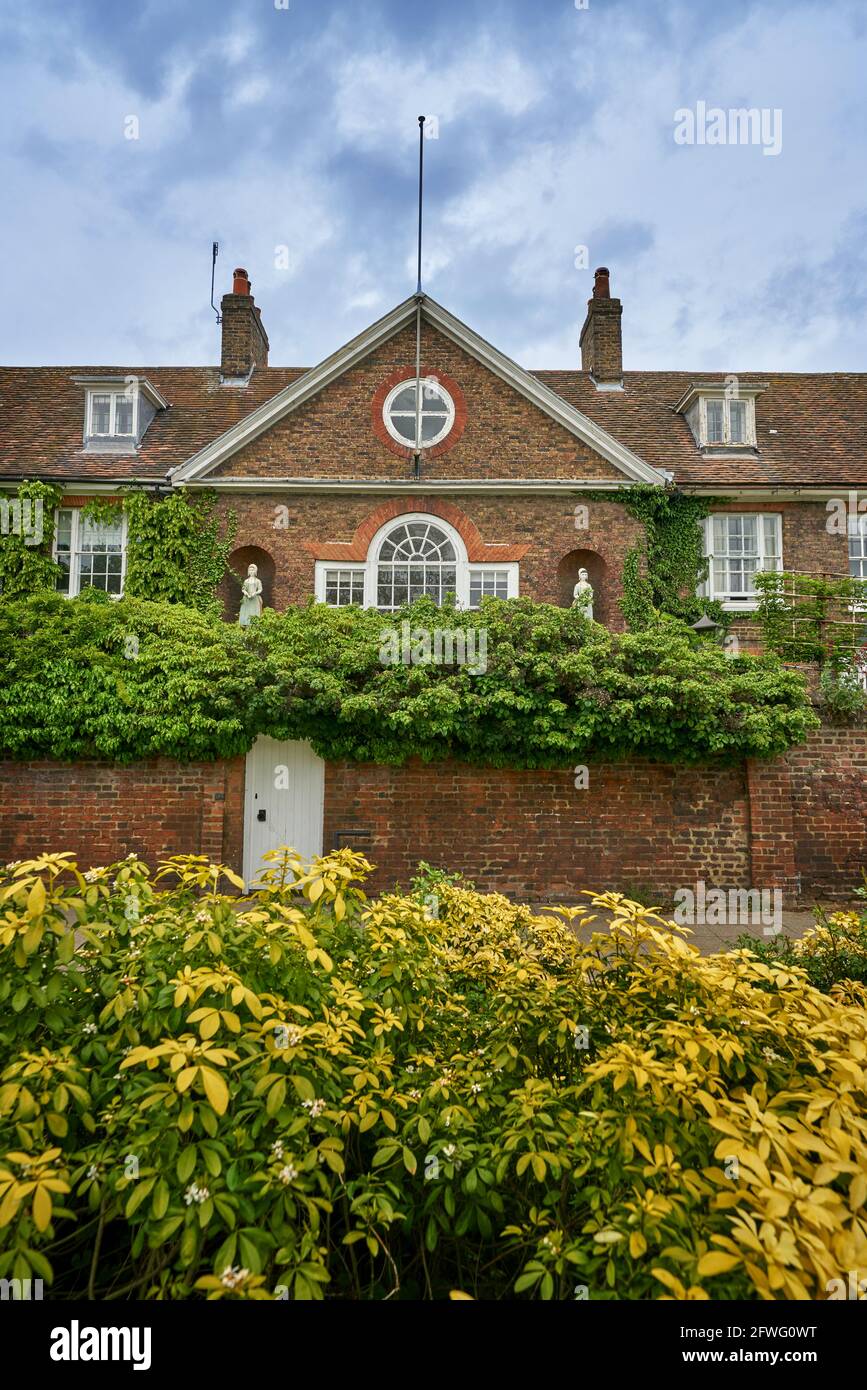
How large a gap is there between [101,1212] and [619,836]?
968 centimetres

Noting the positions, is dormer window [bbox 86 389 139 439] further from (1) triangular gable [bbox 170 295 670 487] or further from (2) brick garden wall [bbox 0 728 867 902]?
(2) brick garden wall [bbox 0 728 867 902]

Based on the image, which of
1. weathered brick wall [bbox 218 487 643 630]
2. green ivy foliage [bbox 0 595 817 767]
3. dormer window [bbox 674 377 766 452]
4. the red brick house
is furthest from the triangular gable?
green ivy foliage [bbox 0 595 817 767]

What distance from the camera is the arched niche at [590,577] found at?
50.5 feet

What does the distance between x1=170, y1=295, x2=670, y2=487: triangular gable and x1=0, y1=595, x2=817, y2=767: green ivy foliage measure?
582cm

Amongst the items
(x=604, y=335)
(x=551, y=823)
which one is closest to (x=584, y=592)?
(x=551, y=823)

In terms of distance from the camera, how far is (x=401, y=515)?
1541 centimetres

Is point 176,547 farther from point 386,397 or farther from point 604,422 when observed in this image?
point 604,422

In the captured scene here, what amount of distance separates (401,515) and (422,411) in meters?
2.47

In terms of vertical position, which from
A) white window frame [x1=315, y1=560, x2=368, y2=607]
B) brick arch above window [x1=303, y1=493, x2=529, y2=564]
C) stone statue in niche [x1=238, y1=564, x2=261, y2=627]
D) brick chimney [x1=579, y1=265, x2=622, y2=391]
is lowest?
stone statue in niche [x1=238, y1=564, x2=261, y2=627]

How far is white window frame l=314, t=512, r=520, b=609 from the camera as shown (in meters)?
Answer: 15.2

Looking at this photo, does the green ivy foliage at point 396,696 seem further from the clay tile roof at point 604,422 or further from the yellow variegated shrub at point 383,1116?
the yellow variegated shrub at point 383,1116

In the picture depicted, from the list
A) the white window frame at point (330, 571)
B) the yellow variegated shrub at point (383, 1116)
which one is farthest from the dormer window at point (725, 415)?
the yellow variegated shrub at point (383, 1116)

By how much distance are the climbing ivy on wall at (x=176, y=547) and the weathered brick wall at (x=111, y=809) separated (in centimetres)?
482
